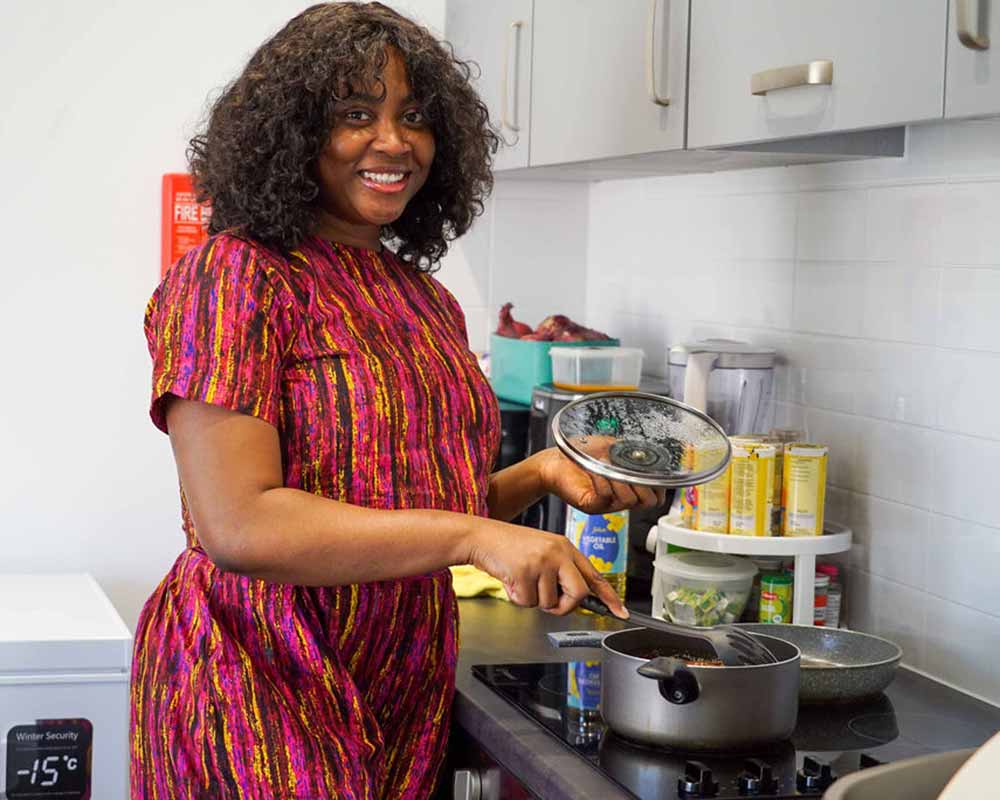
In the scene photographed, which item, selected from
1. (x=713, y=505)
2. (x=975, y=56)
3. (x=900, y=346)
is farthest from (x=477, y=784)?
(x=975, y=56)

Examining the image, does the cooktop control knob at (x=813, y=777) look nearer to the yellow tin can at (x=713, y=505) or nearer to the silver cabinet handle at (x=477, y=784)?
the silver cabinet handle at (x=477, y=784)

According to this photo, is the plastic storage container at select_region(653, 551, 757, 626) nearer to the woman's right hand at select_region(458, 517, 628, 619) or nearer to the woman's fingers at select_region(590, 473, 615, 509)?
the woman's fingers at select_region(590, 473, 615, 509)

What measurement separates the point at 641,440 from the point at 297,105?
0.46m

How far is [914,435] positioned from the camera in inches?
71.3

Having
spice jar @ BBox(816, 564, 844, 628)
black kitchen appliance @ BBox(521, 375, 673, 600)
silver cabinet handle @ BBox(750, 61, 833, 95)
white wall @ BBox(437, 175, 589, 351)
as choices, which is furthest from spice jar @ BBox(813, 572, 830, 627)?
white wall @ BBox(437, 175, 589, 351)

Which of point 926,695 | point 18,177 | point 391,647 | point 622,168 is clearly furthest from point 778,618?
point 18,177

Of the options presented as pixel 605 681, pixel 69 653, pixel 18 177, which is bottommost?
pixel 69 653

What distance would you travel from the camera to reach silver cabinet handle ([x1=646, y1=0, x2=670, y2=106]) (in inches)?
69.9

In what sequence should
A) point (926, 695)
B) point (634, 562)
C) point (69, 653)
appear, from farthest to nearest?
point (634, 562) → point (69, 653) → point (926, 695)

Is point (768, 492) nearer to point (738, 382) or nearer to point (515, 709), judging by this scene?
point (738, 382)

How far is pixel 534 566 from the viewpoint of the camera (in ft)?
3.89

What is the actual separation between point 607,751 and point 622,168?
3.78ft

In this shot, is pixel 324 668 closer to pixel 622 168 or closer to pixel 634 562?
pixel 634 562

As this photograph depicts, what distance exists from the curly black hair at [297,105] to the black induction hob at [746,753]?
56 cm
